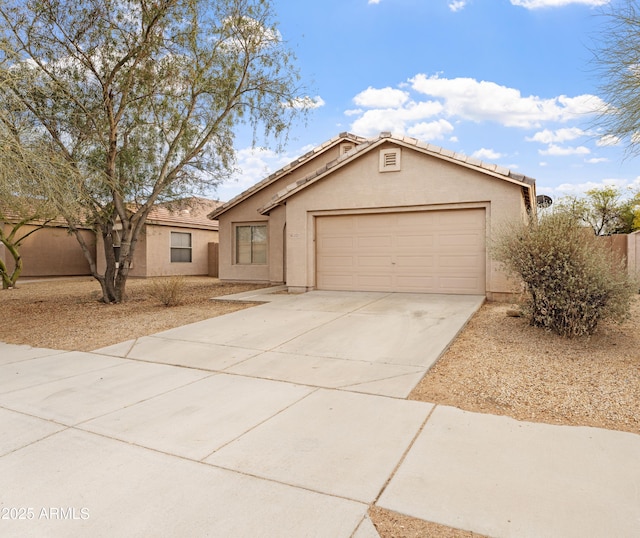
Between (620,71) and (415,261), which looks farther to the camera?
(415,261)

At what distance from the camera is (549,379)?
5.39m

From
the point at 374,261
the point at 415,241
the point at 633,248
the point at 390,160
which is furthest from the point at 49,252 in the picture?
the point at 633,248

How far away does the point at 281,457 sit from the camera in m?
3.55

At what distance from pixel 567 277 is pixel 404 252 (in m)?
5.90

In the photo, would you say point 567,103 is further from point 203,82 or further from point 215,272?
point 215,272

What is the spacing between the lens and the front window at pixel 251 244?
58.8 ft

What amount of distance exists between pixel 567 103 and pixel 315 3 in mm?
7068

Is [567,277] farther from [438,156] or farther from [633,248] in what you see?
[633,248]

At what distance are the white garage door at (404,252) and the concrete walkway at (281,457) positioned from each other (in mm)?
6080

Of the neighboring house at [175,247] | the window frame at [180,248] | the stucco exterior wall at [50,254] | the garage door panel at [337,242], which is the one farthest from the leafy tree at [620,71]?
the stucco exterior wall at [50,254]

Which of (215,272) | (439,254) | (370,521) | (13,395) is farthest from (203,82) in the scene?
(215,272)

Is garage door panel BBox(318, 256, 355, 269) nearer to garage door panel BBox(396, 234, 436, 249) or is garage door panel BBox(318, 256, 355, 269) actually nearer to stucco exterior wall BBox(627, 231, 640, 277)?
garage door panel BBox(396, 234, 436, 249)

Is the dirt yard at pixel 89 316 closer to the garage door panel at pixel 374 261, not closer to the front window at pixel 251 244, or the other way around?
the front window at pixel 251 244

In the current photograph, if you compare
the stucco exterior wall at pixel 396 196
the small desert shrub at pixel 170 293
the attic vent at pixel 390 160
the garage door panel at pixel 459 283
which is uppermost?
the attic vent at pixel 390 160
